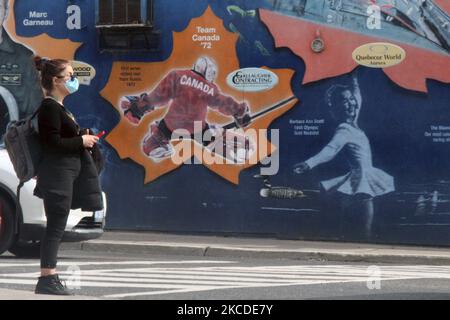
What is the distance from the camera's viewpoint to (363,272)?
40.9 ft

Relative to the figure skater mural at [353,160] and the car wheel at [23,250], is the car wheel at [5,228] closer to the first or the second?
the car wheel at [23,250]

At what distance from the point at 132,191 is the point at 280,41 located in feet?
11.4

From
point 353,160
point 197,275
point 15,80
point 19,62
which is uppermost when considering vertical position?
point 19,62

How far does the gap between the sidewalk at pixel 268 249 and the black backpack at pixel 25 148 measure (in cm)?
758

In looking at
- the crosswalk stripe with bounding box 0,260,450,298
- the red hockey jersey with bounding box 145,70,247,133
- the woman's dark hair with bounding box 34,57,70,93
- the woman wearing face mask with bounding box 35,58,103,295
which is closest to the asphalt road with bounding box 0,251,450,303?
the crosswalk stripe with bounding box 0,260,450,298

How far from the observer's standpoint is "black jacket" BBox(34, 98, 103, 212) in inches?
320

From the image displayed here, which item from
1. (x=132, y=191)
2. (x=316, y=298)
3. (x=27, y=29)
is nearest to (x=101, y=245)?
(x=132, y=191)

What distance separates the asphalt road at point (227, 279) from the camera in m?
9.49

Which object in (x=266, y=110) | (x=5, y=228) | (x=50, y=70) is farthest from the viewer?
(x=266, y=110)

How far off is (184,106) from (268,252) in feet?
11.4

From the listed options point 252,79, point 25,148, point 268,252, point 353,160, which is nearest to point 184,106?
point 252,79

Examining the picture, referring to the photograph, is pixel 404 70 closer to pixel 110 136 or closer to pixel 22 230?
pixel 110 136

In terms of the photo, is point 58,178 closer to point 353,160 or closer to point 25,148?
point 25,148

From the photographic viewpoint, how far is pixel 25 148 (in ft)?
26.9
